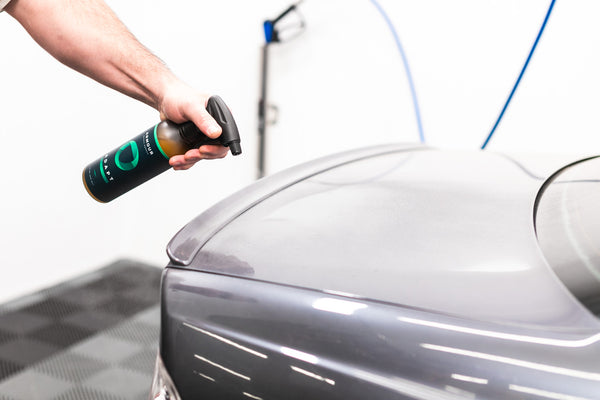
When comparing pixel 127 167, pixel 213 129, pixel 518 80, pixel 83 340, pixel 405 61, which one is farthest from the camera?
pixel 83 340

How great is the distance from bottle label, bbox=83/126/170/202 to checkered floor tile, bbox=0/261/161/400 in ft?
2.82

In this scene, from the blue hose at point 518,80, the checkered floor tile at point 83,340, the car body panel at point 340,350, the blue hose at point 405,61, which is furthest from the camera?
the blue hose at point 405,61

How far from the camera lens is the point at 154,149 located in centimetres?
99

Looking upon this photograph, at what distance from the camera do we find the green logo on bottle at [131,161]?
102 cm

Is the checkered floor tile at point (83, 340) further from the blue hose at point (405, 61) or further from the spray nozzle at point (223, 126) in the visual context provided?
the blue hose at point (405, 61)

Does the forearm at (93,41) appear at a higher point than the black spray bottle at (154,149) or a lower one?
higher

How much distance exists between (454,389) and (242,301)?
250 mm

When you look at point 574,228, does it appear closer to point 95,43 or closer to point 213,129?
point 213,129

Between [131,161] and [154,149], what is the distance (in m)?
0.06

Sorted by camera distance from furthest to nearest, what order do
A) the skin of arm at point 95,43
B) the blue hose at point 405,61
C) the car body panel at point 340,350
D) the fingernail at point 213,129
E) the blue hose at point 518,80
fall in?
the blue hose at point 405,61, the blue hose at point 518,80, the skin of arm at point 95,43, the fingernail at point 213,129, the car body panel at point 340,350

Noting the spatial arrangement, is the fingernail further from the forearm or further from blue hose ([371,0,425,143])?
blue hose ([371,0,425,143])

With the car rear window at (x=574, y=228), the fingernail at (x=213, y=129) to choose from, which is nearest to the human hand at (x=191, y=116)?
the fingernail at (x=213, y=129)

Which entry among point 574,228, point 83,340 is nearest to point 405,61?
point 574,228

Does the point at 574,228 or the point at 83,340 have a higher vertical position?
the point at 574,228
